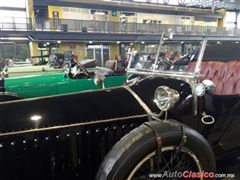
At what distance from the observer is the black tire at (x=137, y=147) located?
152cm

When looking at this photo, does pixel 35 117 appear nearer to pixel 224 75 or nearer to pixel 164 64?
pixel 164 64

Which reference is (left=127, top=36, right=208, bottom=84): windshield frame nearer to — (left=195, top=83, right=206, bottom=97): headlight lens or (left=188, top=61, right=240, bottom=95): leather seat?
(left=195, top=83, right=206, bottom=97): headlight lens

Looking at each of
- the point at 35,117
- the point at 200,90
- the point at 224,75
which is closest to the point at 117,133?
the point at 35,117

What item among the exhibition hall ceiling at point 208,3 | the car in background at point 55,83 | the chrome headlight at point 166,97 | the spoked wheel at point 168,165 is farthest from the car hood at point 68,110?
the exhibition hall ceiling at point 208,3

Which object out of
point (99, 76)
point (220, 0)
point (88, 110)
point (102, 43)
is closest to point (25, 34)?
point (102, 43)

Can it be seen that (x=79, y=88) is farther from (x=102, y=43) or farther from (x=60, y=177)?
(x=102, y=43)

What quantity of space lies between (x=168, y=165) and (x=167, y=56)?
1523 millimetres

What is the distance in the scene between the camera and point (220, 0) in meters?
31.6

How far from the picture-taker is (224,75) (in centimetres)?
284

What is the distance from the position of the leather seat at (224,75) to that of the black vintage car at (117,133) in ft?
1.58

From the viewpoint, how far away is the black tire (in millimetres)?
1518

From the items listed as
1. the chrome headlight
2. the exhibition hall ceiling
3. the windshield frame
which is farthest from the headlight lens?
the exhibition hall ceiling

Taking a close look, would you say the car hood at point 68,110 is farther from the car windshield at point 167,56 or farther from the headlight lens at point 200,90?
the car windshield at point 167,56

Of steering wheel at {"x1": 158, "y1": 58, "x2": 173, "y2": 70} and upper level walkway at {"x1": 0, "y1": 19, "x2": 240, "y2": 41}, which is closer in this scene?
steering wheel at {"x1": 158, "y1": 58, "x2": 173, "y2": 70}
